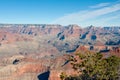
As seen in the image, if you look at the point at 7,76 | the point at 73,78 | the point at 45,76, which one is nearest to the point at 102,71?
the point at 73,78

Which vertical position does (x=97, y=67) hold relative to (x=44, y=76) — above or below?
above

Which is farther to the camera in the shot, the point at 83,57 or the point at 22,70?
the point at 22,70

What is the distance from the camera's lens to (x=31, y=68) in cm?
19150

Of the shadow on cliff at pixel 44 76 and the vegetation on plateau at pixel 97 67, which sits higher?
the vegetation on plateau at pixel 97 67

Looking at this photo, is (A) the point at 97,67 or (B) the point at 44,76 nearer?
(A) the point at 97,67

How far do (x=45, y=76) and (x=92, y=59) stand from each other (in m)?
113

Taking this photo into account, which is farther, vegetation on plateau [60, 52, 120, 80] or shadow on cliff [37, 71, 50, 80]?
shadow on cliff [37, 71, 50, 80]

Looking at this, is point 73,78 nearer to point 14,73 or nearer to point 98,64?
point 98,64

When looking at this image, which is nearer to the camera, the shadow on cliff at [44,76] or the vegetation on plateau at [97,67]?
the vegetation on plateau at [97,67]

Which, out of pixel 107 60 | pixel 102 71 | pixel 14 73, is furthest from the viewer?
pixel 14 73

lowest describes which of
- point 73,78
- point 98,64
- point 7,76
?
point 7,76

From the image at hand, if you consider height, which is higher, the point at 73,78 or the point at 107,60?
the point at 107,60

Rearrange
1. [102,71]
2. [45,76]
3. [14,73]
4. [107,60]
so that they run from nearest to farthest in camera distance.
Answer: [102,71] < [107,60] < [45,76] < [14,73]

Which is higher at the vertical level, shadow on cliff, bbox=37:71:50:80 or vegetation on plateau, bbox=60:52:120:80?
vegetation on plateau, bbox=60:52:120:80
